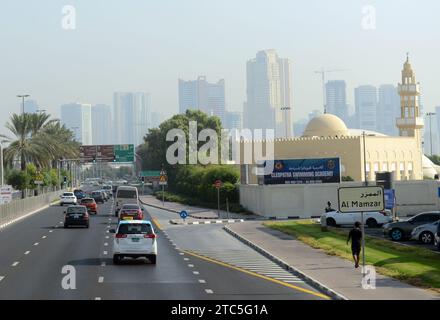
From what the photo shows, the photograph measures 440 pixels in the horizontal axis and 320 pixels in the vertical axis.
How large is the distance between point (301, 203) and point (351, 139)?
1192 inches

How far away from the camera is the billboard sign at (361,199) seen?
82.5 ft

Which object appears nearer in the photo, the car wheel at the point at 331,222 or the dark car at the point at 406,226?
the dark car at the point at 406,226

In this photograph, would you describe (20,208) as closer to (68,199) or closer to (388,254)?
(68,199)

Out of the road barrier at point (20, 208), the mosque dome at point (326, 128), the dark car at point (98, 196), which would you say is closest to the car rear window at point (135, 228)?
the road barrier at point (20, 208)

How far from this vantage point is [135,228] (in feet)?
102

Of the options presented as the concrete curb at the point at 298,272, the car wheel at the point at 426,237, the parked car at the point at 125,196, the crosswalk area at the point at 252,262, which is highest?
the parked car at the point at 125,196

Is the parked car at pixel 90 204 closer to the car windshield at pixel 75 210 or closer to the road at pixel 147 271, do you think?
the car windshield at pixel 75 210

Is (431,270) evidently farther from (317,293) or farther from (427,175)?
(427,175)

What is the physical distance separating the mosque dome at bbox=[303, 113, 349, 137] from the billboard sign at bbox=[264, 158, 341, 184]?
37265 millimetres

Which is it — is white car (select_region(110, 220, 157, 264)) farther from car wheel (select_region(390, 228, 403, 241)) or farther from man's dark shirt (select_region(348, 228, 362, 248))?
car wheel (select_region(390, 228, 403, 241))

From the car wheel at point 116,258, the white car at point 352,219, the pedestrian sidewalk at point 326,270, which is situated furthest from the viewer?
the white car at point 352,219

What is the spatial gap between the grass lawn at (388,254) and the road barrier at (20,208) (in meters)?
22.3

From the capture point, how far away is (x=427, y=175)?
115m
